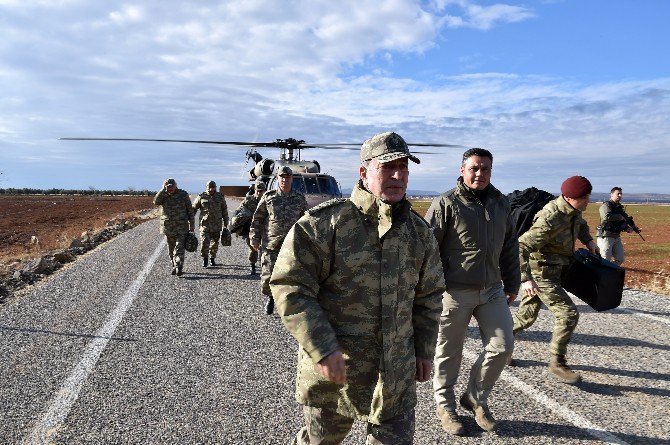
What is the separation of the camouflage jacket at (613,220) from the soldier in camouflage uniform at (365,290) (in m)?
9.99

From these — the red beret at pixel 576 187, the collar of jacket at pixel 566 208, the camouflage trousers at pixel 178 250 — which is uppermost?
the red beret at pixel 576 187

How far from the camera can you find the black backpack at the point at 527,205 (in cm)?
634

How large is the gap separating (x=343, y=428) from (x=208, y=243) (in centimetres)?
1028

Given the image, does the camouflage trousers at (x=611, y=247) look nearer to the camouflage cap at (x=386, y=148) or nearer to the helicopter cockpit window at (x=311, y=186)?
the helicopter cockpit window at (x=311, y=186)

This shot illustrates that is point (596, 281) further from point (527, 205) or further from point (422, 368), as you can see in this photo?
point (422, 368)

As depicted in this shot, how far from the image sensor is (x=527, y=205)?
251 inches

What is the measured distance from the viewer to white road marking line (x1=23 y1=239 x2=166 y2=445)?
13.0 ft

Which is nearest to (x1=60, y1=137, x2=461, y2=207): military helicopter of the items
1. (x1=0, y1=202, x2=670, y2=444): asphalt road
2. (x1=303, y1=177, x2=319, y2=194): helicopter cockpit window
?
(x1=303, y1=177, x2=319, y2=194): helicopter cockpit window

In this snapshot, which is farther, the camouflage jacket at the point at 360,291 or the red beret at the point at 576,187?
the red beret at the point at 576,187

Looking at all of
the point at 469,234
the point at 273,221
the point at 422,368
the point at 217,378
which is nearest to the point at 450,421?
the point at 469,234

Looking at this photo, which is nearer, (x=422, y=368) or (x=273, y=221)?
(x=422, y=368)

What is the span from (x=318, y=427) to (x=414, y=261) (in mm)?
987

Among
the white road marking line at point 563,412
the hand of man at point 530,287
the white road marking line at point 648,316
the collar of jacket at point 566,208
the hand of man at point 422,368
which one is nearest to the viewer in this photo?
the hand of man at point 422,368

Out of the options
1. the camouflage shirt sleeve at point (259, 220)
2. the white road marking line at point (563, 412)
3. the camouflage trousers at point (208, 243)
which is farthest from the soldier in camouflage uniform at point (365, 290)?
the camouflage trousers at point (208, 243)
